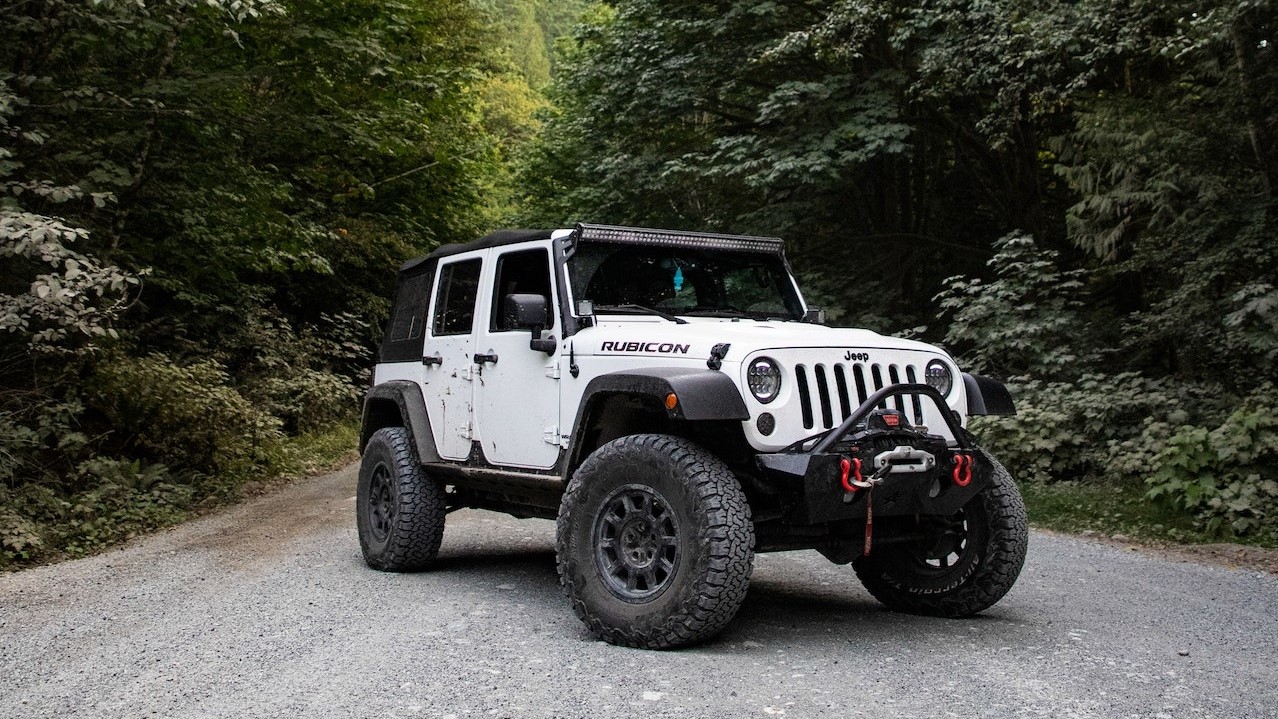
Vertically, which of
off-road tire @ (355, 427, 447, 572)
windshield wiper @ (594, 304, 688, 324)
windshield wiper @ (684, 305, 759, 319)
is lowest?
off-road tire @ (355, 427, 447, 572)

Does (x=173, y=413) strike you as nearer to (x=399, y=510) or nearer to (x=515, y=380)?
(x=399, y=510)

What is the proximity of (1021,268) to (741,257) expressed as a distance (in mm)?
6837

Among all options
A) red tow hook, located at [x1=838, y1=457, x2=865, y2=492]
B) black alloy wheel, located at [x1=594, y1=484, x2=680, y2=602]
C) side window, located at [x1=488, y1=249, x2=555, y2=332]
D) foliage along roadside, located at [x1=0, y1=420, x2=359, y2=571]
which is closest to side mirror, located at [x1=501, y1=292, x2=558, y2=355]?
side window, located at [x1=488, y1=249, x2=555, y2=332]

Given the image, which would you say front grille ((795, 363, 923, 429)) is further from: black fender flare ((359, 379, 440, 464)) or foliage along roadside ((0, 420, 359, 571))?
foliage along roadside ((0, 420, 359, 571))

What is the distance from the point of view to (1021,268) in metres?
12.5

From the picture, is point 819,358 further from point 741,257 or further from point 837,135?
point 837,135

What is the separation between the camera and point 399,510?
23.6 ft

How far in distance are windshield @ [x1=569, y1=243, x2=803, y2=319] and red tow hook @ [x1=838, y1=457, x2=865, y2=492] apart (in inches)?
72.0

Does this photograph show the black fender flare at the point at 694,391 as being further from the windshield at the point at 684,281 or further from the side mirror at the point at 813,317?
the side mirror at the point at 813,317

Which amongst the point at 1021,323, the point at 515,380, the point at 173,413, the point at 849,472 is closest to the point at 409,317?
the point at 515,380

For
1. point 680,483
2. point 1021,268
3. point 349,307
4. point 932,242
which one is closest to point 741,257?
point 680,483

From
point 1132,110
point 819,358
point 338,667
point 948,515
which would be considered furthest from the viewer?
point 1132,110

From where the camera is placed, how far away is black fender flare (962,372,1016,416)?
5.83m

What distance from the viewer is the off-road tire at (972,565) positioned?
5598mm
